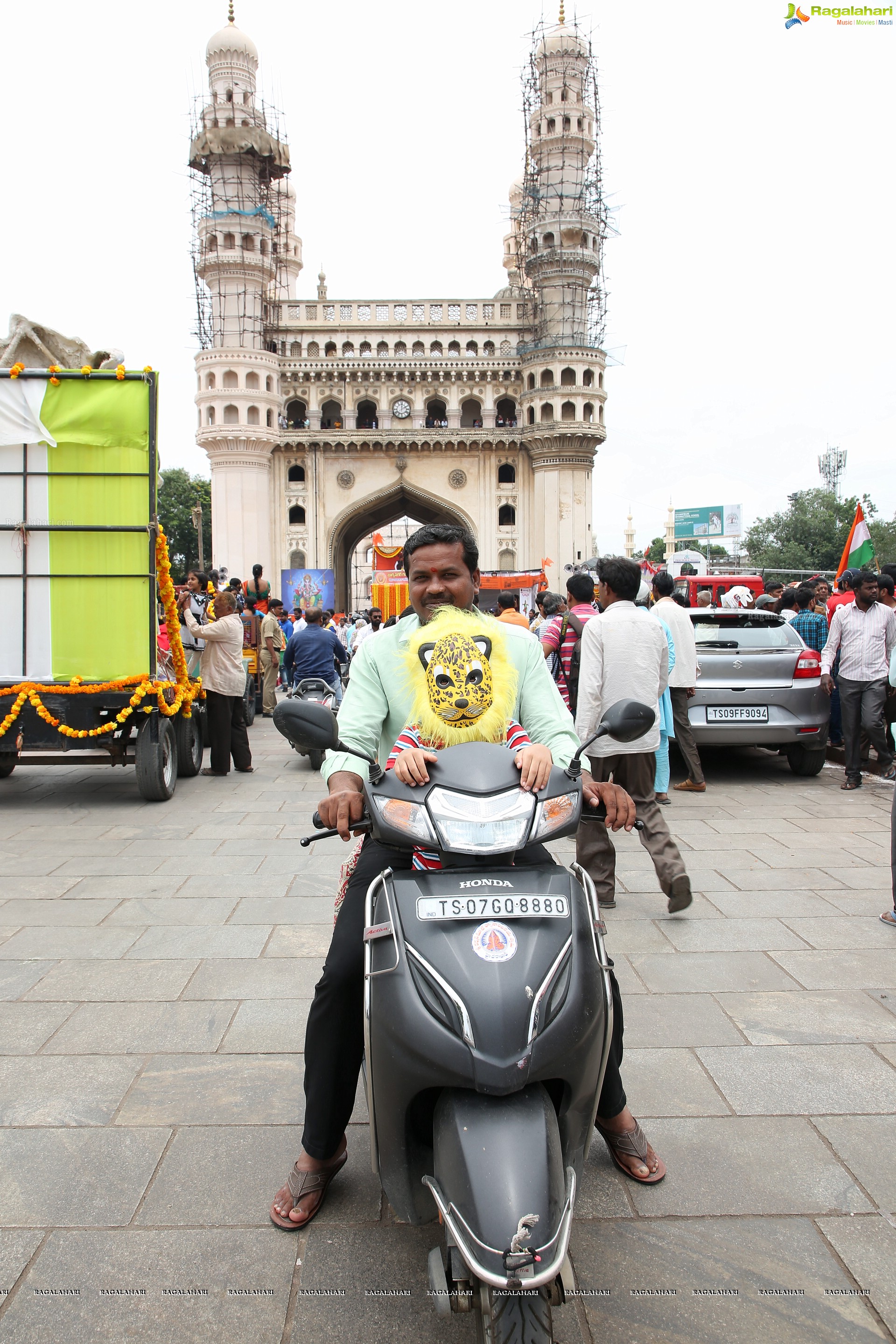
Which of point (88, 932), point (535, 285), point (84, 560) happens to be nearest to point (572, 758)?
point (88, 932)

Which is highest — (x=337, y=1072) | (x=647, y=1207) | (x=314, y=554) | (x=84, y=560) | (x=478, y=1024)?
(x=314, y=554)

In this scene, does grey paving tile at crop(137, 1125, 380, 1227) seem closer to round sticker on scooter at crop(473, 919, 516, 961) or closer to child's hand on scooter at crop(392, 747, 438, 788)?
round sticker on scooter at crop(473, 919, 516, 961)

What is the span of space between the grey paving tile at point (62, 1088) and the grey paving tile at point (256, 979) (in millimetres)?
549

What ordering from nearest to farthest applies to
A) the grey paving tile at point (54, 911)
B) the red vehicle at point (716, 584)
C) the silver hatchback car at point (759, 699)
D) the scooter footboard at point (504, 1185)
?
the scooter footboard at point (504, 1185)
the grey paving tile at point (54, 911)
the silver hatchback car at point (759, 699)
the red vehicle at point (716, 584)

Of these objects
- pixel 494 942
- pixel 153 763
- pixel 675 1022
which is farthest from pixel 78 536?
pixel 494 942

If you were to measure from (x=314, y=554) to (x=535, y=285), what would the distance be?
1573 centimetres

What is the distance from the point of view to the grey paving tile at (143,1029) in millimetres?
3002

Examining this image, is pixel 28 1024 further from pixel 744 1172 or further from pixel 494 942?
pixel 744 1172

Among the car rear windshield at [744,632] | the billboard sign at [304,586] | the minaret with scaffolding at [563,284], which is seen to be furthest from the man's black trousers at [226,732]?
the minaret with scaffolding at [563,284]

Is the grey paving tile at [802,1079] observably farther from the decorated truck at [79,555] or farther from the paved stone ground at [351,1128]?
the decorated truck at [79,555]

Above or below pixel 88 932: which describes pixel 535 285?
above

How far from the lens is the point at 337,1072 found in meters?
2.09

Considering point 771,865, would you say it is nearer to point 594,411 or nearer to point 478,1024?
point 478,1024

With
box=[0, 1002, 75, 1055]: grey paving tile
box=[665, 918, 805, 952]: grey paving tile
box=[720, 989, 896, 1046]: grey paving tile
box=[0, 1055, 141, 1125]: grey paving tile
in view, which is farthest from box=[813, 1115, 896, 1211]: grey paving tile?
box=[0, 1002, 75, 1055]: grey paving tile
